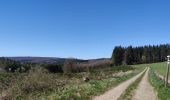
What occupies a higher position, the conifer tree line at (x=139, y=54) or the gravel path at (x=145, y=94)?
the conifer tree line at (x=139, y=54)

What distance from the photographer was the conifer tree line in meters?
185

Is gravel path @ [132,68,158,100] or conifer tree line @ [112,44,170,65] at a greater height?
conifer tree line @ [112,44,170,65]

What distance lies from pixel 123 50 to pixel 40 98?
167763 mm

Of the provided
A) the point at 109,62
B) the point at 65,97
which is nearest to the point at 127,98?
the point at 65,97

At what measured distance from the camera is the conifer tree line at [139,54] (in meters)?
185

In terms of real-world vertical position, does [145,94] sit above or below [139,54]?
below

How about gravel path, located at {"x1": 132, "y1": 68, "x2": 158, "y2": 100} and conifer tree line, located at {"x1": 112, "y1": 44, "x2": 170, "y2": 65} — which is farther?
conifer tree line, located at {"x1": 112, "y1": 44, "x2": 170, "y2": 65}

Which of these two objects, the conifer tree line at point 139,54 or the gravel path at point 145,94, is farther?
the conifer tree line at point 139,54

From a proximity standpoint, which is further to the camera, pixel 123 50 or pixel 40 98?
pixel 123 50

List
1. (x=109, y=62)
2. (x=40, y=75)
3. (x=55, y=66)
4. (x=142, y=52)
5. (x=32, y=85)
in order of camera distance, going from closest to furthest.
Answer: (x=32, y=85) < (x=40, y=75) < (x=55, y=66) < (x=109, y=62) < (x=142, y=52)

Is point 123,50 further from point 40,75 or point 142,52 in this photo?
point 40,75

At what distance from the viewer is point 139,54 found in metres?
193

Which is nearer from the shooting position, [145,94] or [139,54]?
[145,94]

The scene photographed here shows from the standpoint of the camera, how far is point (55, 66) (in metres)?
136
